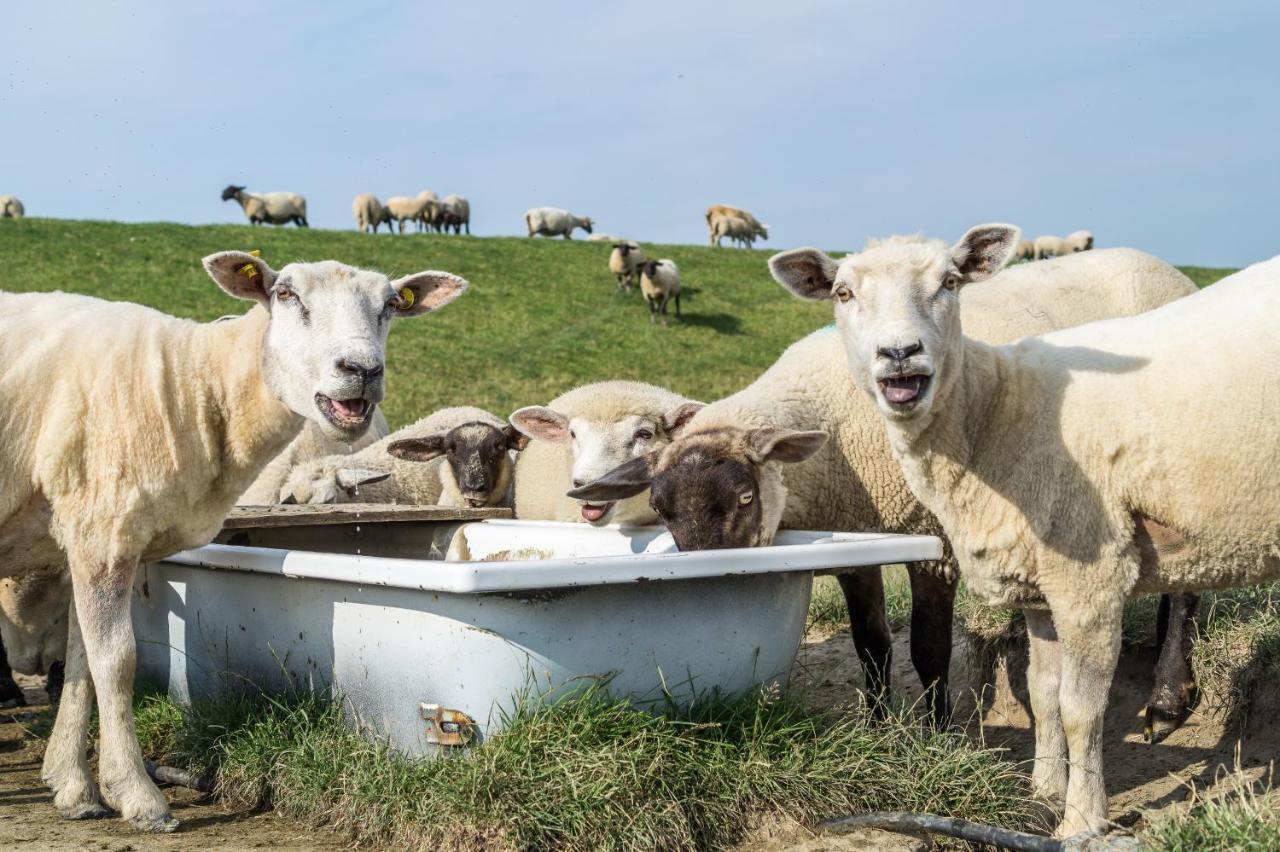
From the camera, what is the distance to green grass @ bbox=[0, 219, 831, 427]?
2239 centimetres

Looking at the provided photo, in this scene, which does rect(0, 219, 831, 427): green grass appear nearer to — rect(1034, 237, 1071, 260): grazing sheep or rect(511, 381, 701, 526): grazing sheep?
rect(511, 381, 701, 526): grazing sheep

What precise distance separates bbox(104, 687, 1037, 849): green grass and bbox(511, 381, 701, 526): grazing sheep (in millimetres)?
1765

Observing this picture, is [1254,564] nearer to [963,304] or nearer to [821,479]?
[821,479]

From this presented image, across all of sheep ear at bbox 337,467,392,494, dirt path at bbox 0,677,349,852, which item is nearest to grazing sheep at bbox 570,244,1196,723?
dirt path at bbox 0,677,349,852

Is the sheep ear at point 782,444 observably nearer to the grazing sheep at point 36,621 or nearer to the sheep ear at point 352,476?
the sheep ear at point 352,476

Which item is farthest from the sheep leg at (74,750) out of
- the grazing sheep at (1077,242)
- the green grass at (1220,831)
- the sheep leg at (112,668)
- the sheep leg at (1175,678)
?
the grazing sheep at (1077,242)

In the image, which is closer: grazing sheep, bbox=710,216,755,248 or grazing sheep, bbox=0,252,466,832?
grazing sheep, bbox=0,252,466,832

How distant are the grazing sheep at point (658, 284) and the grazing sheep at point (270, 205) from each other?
69.8 feet

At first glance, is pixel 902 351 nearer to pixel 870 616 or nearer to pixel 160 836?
pixel 870 616

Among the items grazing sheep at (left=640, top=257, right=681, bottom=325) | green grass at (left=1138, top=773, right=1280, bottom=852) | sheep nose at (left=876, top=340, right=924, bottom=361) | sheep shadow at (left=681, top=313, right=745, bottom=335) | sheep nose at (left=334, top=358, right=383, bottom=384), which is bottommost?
green grass at (left=1138, top=773, right=1280, bottom=852)

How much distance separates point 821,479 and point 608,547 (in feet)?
3.41

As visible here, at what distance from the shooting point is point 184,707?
5535 millimetres

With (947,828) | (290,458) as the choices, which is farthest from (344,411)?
(290,458)

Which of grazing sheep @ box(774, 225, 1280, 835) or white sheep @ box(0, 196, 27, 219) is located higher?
white sheep @ box(0, 196, 27, 219)
